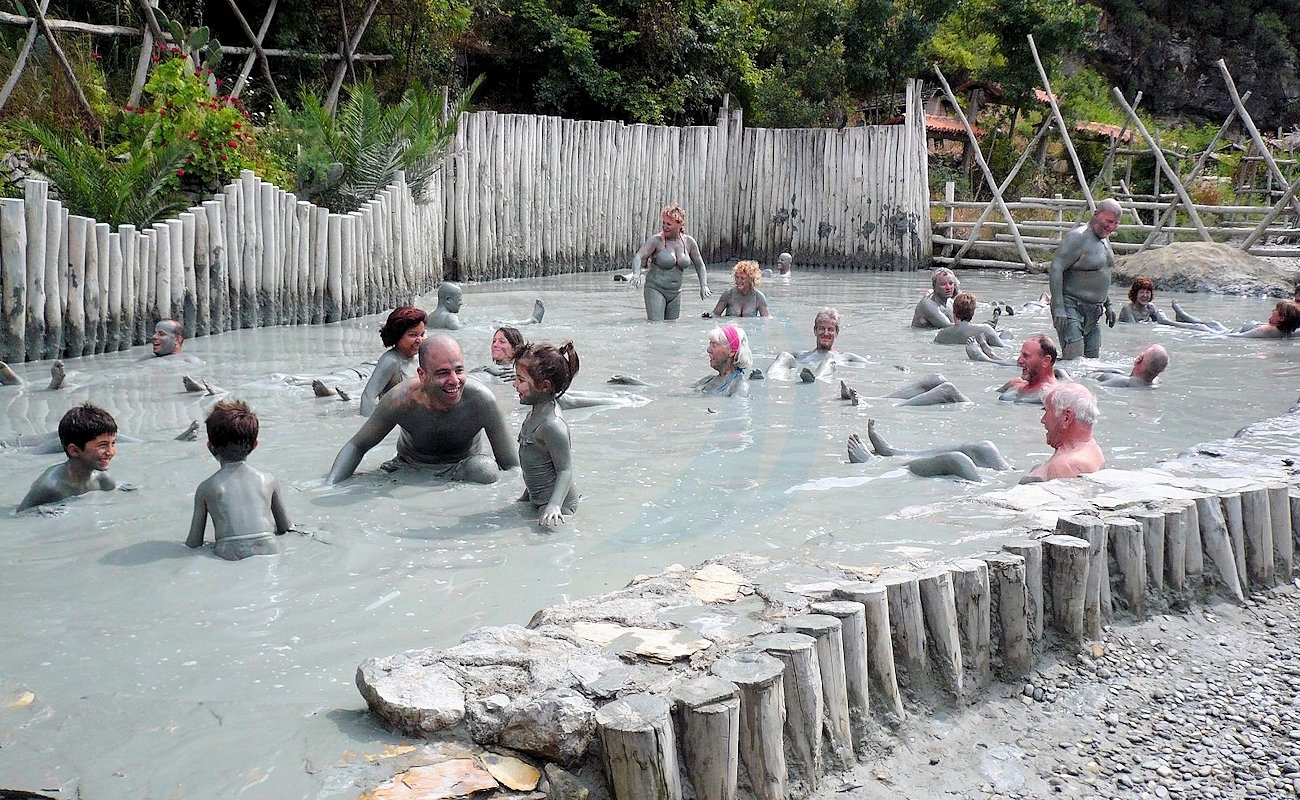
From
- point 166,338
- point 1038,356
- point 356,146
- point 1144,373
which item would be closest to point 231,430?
point 166,338

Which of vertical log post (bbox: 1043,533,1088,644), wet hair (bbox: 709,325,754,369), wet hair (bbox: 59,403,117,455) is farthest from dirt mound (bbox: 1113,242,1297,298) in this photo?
wet hair (bbox: 59,403,117,455)

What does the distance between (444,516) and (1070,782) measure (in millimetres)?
3336

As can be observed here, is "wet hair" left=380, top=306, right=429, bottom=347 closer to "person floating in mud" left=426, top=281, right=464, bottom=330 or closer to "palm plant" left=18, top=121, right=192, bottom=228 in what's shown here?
"person floating in mud" left=426, top=281, right=464, bottom=330

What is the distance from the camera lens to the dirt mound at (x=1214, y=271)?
17.1 m

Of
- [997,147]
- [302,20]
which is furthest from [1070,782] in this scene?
[997,147]

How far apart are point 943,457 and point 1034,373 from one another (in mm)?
2153

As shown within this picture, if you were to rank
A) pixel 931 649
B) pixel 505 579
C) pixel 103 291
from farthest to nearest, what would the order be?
pixel 103 291 < pixel 505 579 < pixel 931 649

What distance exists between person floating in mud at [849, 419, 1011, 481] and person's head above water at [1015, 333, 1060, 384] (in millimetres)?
1220

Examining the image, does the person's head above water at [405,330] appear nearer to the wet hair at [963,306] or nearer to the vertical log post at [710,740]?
the vertical log post at [710,740]

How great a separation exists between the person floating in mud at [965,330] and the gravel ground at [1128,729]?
23.9 ft

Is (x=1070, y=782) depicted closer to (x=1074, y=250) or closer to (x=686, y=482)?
(x=686, y=482)

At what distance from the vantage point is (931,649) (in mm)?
4078

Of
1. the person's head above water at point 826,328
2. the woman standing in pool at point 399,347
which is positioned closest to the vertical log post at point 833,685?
the woman standing in pool at point 399,347

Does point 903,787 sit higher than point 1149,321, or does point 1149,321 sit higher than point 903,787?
point 1149,321
